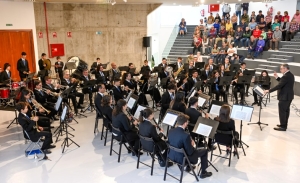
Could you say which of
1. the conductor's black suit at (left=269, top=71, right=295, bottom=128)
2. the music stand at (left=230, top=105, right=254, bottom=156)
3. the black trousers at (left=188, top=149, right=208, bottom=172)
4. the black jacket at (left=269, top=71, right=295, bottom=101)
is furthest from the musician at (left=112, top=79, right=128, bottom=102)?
the black jacket at (left=269, top=71, right=295, bottom=101)

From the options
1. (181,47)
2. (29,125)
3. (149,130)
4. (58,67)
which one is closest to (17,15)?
(58,67)

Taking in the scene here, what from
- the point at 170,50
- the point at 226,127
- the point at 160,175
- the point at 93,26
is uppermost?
the point at 93,26

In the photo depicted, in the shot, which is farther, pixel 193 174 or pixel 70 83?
pixel 70 83

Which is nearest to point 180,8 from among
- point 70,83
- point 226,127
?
point 70,83

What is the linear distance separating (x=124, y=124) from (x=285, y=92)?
477cm

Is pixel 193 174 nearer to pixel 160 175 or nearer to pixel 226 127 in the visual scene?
pixel 160 175

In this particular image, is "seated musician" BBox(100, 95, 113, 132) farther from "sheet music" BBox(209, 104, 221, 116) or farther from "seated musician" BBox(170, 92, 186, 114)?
"sheet music" BBox(209, 104, 221, 116)

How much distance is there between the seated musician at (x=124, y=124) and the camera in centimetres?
628

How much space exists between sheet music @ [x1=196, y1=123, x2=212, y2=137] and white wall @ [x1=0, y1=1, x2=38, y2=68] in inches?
489

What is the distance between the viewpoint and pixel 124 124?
6270mm

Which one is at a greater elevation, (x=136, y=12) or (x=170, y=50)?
(x=136, y=12)

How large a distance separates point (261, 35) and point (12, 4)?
13.3 meters

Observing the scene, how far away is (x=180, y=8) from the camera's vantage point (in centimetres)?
2342

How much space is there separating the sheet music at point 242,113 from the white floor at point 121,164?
1.01 metres
